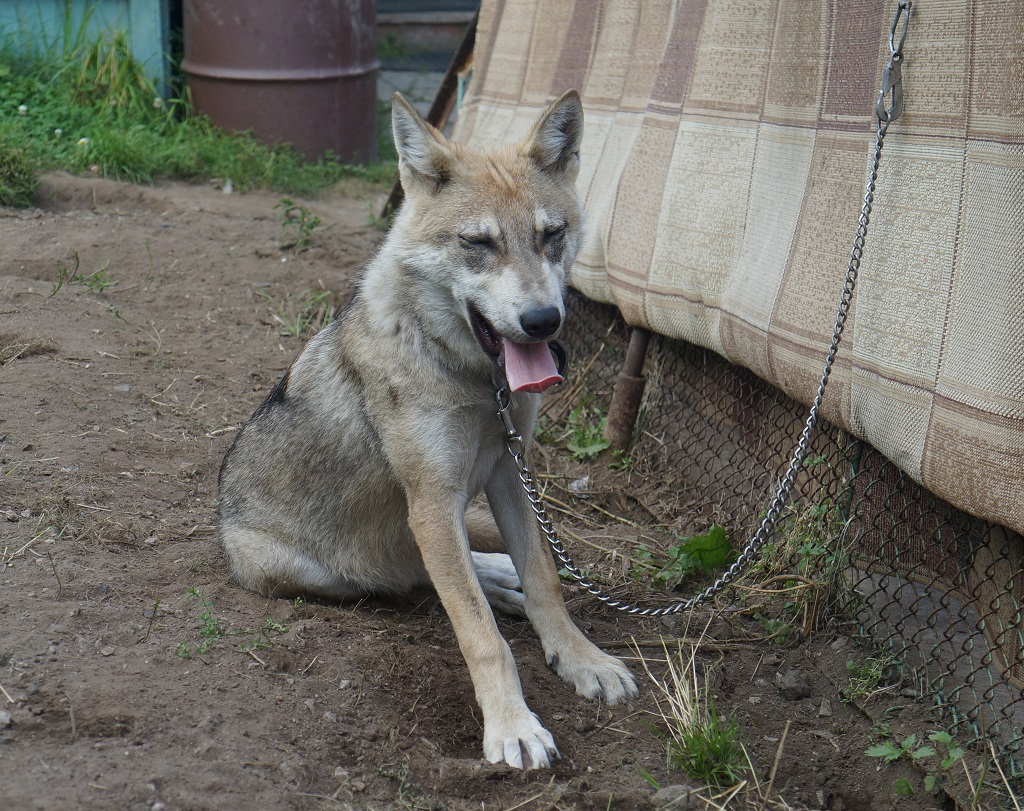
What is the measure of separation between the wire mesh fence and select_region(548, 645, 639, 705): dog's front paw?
0.88 m

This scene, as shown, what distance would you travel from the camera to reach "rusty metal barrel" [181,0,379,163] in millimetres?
8414

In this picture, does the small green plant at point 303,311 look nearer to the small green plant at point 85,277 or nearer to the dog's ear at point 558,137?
the small green plant at point 85,277

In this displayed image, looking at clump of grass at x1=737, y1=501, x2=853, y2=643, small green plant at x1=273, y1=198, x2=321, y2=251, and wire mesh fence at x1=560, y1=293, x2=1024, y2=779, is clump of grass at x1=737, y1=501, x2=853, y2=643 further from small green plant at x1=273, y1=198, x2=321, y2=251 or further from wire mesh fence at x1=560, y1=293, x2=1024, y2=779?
small green plant at x1=273, y1=198, x2=321, y2=251

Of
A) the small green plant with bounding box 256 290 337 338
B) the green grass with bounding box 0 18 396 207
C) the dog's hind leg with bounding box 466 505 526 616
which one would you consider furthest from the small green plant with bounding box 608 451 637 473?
the green grass with bounding box 0 18 396 207

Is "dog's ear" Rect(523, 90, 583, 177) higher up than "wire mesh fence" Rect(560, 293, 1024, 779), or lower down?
higher up

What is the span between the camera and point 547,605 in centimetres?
343

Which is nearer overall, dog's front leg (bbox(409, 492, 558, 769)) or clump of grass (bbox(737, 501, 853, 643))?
dog's front leg (bbox(409, 492, 558, 769))

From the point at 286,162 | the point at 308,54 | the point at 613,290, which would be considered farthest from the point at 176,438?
the point at 308,54

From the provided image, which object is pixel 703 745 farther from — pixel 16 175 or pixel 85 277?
pixel 16 175

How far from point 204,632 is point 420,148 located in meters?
1.78

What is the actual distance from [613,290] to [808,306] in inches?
56.8

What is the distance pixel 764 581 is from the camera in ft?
12.2

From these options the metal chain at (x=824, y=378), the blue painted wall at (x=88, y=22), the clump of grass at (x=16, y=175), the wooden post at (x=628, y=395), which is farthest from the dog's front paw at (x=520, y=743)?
the blue painted wall at (x=88, y=22)

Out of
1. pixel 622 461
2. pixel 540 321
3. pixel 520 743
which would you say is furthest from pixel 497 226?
pixel 622 461
